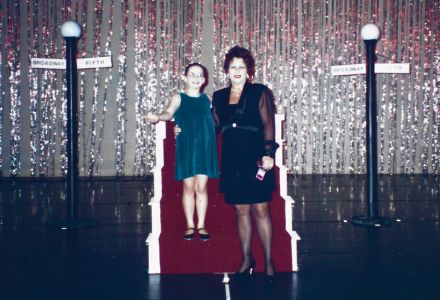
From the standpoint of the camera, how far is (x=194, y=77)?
11.0ft

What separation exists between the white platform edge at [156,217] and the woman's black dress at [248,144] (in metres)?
0.52

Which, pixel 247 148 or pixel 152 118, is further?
pixel 152 118

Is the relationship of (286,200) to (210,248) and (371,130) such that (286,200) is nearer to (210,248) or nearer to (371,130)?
(210,248)

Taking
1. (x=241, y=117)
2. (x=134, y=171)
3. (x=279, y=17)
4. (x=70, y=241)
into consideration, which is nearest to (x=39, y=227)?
(x=70, y=241)

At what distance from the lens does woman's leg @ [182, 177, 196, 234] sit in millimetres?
3350

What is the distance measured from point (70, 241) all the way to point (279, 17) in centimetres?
493

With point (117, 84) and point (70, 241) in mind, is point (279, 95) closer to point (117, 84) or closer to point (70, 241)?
point (117, 84)

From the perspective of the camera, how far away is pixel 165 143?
356 cm

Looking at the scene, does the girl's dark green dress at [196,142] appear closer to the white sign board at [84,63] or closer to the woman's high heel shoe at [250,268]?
the woman's high heel shoe at [250,268]

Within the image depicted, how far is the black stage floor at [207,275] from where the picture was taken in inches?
119

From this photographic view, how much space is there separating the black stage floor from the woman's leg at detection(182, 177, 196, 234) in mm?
354

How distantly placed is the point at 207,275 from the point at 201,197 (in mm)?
476

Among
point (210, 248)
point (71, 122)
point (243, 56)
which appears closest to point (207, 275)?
point (210, 248)

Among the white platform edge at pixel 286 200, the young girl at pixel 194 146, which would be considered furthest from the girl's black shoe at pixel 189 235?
the white platform edge at pixel 286 200
